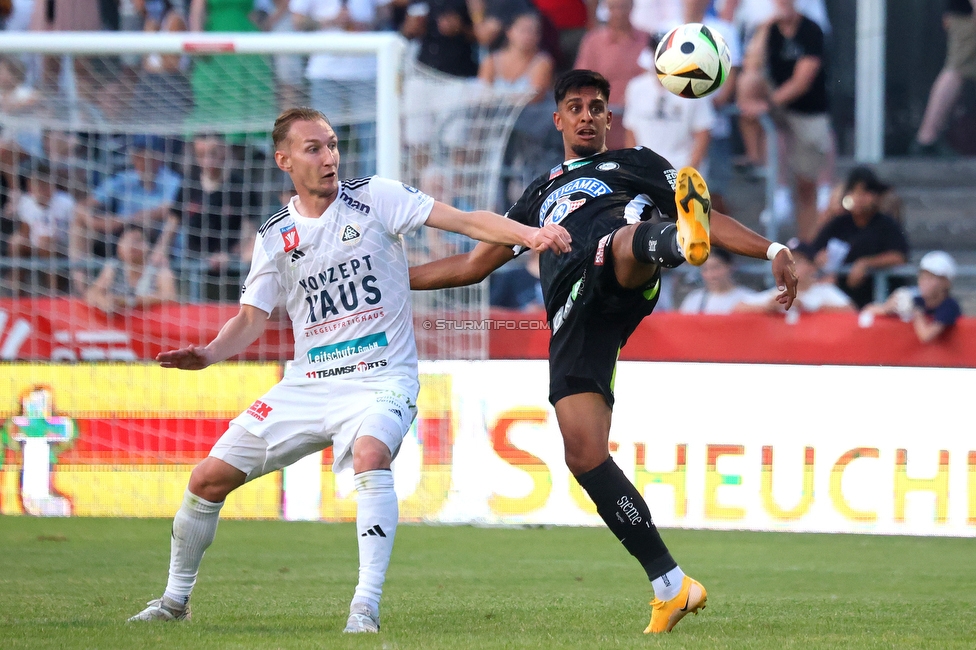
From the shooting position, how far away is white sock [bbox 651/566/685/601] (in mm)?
5512

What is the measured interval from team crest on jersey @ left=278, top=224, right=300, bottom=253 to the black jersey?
100 cm

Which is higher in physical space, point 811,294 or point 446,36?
point 446,36

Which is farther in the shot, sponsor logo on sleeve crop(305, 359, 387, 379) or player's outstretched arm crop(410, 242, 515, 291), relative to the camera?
player's outstretched arm crop(410, 242, 515, 291)

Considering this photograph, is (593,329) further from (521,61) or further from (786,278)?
(521,61)

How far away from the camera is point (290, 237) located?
585 cm

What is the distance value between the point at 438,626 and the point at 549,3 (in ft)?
33.2

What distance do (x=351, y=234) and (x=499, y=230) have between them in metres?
0.75

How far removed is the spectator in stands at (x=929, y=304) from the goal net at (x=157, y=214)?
3.54 m

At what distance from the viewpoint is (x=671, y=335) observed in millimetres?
11164

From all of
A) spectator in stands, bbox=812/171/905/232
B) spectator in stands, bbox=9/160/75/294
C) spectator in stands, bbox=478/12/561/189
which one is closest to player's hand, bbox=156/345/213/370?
spectator in stands, bbox=9/160/75/294

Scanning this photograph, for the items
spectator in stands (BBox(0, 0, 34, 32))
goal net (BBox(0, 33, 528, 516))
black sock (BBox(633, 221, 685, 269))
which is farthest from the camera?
spectator in stands (BBox(0, 0, 34, 32))

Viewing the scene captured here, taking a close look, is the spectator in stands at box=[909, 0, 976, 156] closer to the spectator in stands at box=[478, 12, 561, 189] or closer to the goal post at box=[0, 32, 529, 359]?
the spectator in stands at box=[478, 12, 561, 189]

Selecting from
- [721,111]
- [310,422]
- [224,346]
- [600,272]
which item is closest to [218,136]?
[721,111]

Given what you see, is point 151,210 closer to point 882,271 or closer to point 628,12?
point 628,12
